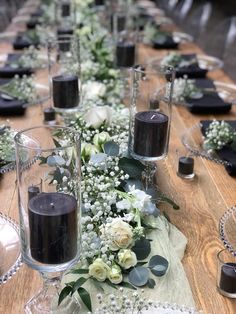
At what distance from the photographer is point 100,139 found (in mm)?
1305

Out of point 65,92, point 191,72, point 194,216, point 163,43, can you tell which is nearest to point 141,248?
point 194,216

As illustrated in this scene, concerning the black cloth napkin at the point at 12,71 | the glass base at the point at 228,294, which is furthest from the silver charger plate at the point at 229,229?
the black cloth napkin at the point at 12,71

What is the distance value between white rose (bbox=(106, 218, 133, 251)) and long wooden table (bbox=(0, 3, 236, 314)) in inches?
6.0

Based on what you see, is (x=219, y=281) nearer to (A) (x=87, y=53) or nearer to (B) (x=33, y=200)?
(B) (x=33, y=200)

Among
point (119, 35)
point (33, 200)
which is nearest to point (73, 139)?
point (33, 200)

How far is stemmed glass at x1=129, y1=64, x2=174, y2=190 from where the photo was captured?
4.32ft

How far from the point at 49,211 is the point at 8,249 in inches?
10.5

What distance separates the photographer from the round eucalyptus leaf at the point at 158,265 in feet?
3.33

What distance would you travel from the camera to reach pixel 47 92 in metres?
2.19

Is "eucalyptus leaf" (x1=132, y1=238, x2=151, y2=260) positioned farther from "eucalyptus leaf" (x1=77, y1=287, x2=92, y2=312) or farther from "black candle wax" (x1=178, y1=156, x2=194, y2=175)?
"black candle wax" (x1=178, y1=156, x2=194, y2=175)

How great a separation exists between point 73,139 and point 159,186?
539mm

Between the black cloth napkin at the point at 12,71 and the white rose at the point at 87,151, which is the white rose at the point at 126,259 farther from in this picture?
the black cloth napkin at the point at 12,71

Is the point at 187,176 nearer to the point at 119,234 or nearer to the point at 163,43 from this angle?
the point at 119,234

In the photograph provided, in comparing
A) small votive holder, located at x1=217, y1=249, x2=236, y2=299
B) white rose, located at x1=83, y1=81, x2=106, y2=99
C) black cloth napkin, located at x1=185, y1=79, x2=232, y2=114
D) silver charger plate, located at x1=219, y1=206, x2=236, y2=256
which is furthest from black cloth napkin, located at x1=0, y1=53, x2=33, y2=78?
small votive holder, located at x1=217, y1=249, x2=236, y2=299
